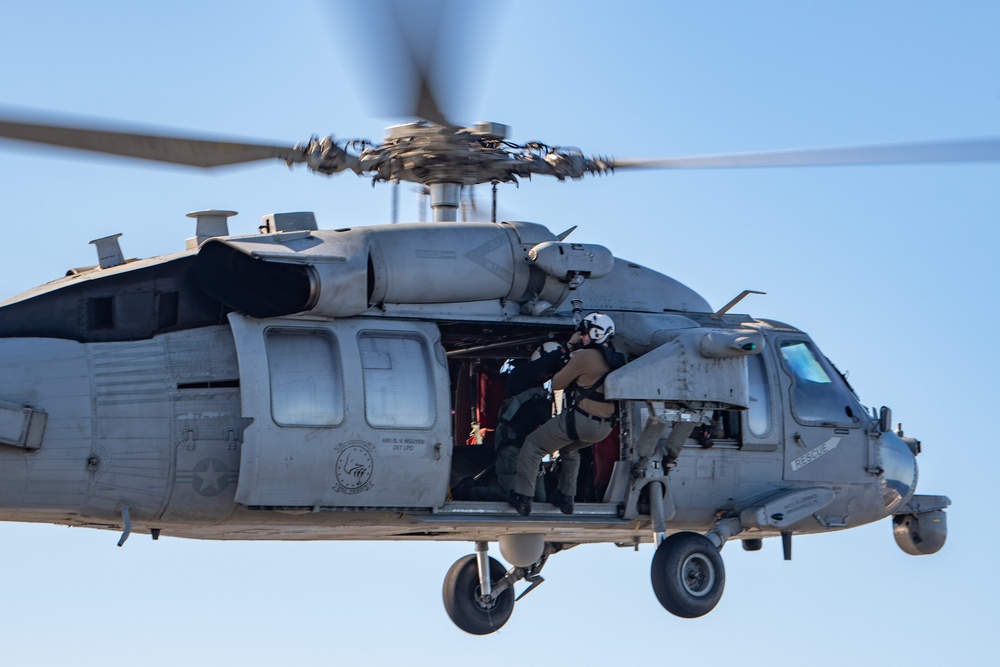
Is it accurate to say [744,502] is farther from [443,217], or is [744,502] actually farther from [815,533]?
[443,217]

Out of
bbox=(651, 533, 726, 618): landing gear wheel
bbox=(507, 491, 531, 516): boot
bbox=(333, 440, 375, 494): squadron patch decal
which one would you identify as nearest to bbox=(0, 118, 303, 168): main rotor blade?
bbox=(333, 440, 375, 494): squadron patch decal

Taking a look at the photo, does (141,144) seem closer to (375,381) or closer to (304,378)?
(304,378)

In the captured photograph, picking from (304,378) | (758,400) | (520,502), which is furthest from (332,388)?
(758,400)

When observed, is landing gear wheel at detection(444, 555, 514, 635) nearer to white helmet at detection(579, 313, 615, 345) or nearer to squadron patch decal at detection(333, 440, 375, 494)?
white helmet at detection(579, 313, 615, 345)

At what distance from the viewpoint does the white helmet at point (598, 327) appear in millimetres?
12773

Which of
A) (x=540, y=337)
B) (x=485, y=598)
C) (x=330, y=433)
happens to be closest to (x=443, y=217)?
(x=540, y=337)

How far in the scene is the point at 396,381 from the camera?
1223 cm

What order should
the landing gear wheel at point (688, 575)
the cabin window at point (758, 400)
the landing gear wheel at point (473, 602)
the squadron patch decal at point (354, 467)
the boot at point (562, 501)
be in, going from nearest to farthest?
the squadron patch decal at point (354, 467) < the boot at point (562, 501) < the landing gear wheel at point (688, 575) < the cabin window at point (758, 400) < the landing gear wheel at point (473, 602)

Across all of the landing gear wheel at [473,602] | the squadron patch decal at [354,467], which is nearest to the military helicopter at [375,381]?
the squadron patch decal at [354,467]

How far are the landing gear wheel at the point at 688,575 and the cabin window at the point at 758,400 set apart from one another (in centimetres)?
112

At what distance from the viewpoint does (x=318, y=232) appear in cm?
1234

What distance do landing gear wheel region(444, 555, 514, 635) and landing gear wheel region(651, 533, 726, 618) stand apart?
2.80 meters

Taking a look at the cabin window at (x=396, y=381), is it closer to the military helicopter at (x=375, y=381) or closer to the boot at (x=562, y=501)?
the military helicopter at (x=375, y=381)

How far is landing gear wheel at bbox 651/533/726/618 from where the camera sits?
13453 mm
